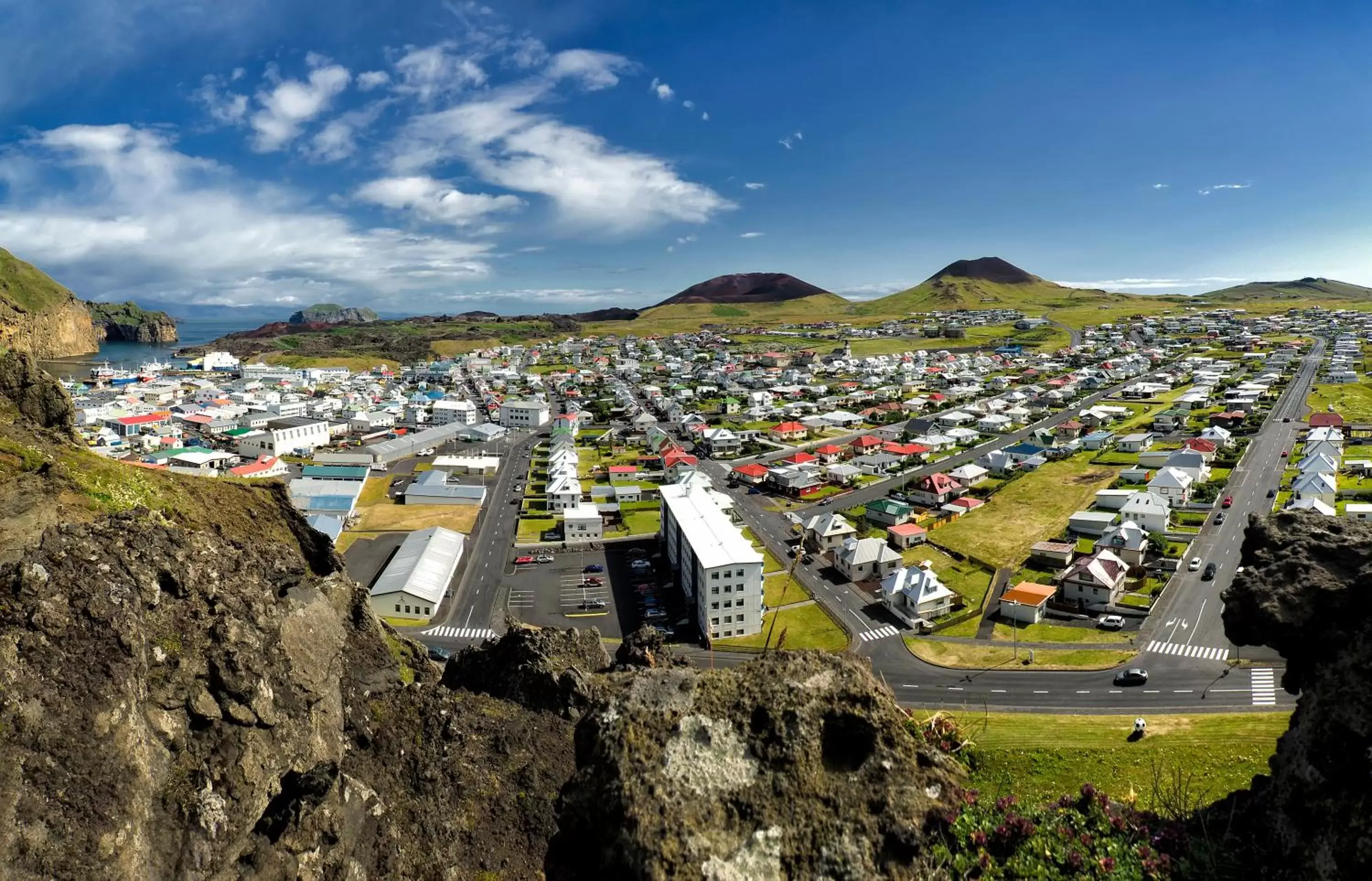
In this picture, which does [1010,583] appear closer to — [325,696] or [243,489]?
[325,696]

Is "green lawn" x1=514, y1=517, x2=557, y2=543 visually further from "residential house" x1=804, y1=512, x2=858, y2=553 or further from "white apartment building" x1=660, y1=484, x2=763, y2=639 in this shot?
"residential house" x1=804, y1=512, x2=858, y2=553

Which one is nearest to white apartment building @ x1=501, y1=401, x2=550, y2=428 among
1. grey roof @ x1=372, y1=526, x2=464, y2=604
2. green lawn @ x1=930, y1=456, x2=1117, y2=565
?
grey roof @ x1=372, y1=526, x2=464, y2=604

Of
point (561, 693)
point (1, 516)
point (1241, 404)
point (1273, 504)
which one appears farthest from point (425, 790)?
point (1241, 404)

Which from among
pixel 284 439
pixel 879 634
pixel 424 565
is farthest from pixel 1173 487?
pixel 284 439

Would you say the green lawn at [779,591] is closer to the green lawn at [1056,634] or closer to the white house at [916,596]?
the white house at [916,596]

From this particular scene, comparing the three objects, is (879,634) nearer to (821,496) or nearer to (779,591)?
(779,591)
